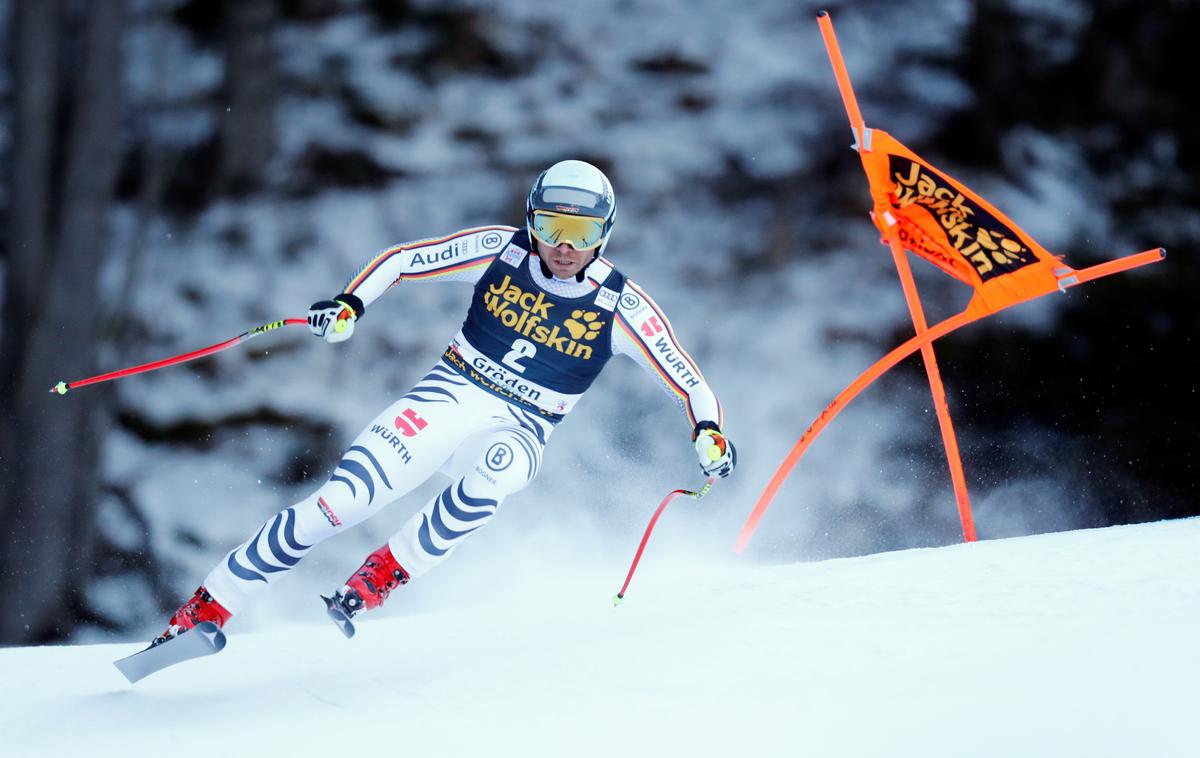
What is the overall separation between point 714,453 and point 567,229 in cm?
81

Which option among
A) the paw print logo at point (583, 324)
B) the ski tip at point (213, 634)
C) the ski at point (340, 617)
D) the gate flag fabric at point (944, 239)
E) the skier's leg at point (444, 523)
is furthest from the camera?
the gate flag fabric at point (944, 239)

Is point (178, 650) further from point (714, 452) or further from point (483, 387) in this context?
point (714, 452)

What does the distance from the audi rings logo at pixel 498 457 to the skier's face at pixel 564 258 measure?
0.56 metres

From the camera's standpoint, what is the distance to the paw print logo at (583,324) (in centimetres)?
340

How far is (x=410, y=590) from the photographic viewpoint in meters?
6.56

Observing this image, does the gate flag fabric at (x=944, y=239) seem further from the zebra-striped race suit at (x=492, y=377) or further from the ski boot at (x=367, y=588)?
the ski boot at (x=367, y=588)

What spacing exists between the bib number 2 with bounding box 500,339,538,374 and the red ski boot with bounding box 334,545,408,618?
0.67 m

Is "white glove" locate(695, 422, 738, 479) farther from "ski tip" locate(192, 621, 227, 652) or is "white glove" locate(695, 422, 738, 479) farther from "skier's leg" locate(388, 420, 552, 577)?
→ "ski tip" locate(192, 621, 227, 652)

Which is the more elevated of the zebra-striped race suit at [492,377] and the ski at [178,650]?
the zebra-striped race suit at [492,377]

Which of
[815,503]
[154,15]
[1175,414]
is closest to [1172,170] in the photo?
[1175,414]

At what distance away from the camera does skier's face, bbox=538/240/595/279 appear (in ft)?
10.9

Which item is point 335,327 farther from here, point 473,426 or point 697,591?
point 697,591

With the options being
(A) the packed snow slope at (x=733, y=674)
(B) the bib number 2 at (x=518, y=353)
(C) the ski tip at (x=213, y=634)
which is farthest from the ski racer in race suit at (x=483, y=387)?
(A) the packed snow slope at (x=733, y=674)

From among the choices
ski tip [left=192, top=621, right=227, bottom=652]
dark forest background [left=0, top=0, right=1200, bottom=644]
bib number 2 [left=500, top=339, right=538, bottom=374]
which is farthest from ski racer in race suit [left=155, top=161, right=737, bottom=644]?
dark forest background [left=0, top=0, right=1200, bottom=644]
